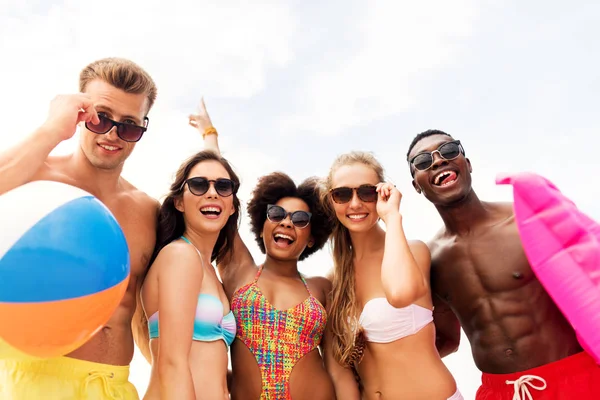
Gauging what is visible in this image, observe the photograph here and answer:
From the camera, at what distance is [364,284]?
15.4ft

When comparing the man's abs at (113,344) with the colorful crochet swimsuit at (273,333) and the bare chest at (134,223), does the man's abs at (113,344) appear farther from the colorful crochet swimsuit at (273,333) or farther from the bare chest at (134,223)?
the colorful crochet swimsuit at (273,333)

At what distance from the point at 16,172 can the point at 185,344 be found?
60.7 inches

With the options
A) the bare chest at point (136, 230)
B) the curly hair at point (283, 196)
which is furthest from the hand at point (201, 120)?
the bare chest at point (136, 230)

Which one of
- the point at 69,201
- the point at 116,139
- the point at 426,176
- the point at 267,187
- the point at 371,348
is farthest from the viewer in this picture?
the point at 267,187

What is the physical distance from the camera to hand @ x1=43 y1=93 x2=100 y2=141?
10.9 ft

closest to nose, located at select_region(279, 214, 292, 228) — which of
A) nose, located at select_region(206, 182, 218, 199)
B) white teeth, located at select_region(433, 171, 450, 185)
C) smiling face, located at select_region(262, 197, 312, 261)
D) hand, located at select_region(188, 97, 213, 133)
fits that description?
smiling face, located at select_region(262, 197, 312, 261)

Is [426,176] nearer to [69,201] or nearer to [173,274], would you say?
[173,274]

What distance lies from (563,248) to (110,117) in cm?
373

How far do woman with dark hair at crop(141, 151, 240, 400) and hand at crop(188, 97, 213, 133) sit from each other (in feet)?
5.72

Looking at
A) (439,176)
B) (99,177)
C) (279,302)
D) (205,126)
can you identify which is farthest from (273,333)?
(205,126)

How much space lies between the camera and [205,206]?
4.30 m

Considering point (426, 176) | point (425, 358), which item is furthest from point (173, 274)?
point (426, 176)

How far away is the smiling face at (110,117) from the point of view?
390cm

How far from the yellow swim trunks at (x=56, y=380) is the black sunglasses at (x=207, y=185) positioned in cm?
157
